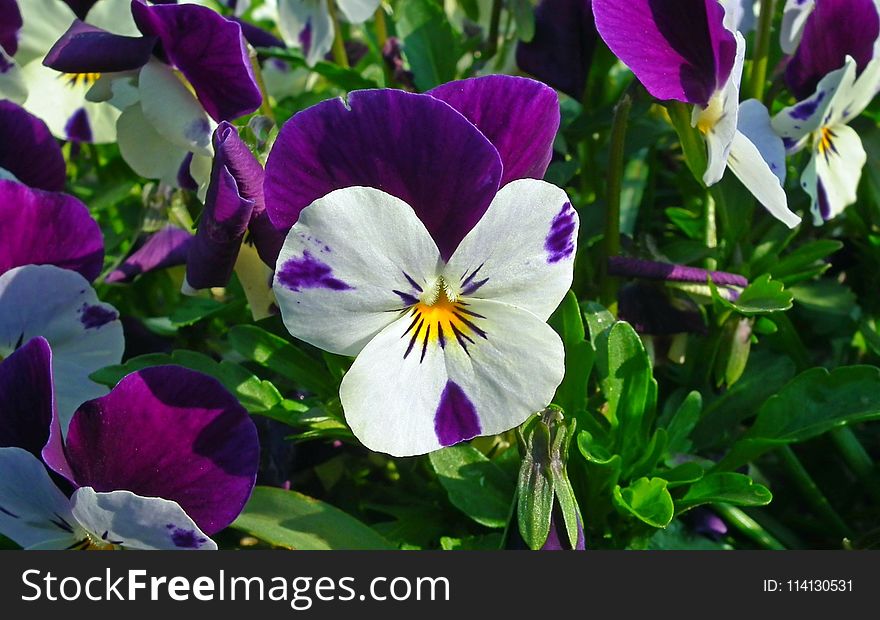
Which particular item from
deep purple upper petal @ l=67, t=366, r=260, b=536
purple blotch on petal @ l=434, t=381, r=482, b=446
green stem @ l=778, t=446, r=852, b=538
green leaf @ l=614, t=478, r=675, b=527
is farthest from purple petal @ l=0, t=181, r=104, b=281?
green stem @ l=778, t=446, r=852, b=538

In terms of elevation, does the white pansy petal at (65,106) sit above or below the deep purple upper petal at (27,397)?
above

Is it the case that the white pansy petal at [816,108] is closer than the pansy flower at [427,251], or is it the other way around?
the pansy flower at [427,251]

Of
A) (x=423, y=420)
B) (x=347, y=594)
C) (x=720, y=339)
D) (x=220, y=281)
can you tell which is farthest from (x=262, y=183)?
(x=720, y=339)

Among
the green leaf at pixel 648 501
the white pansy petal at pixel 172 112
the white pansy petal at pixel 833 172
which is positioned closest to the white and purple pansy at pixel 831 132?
the white pansy petal at pixel 833 172

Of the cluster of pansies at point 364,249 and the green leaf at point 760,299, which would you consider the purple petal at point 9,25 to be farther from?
the green leaf at point 760,299

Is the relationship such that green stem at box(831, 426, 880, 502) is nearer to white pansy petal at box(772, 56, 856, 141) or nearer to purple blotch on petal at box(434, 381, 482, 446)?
white pansy petal at box(772, 56, 856, 141)

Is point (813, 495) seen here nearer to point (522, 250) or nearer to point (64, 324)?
point (522, 250)
